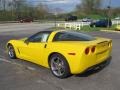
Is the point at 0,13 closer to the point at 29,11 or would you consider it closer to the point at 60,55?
the point at 29,11

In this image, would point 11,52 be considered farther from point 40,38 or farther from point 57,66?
point 57,66

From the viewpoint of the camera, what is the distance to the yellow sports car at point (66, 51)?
22.6 ft

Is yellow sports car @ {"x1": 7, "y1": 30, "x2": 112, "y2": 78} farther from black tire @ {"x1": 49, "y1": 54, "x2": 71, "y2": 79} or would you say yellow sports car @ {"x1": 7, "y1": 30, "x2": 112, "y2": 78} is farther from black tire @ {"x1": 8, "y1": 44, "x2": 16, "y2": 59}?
black tire @ {"x1": 8, "y1": 44, "x2": 16, "y2": 59}

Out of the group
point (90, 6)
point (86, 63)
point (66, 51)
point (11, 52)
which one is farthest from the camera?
point (90, 6)

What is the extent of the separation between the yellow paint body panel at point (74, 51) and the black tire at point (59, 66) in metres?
0.13

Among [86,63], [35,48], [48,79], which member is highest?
[35,48]

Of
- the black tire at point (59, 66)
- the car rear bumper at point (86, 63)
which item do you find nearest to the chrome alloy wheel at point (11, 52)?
Result: the black tire at point (59, 66)

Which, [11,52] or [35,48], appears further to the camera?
[11,52]

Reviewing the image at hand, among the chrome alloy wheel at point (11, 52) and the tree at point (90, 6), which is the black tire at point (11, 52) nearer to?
the chrome alloy wheel at point (11, 52)

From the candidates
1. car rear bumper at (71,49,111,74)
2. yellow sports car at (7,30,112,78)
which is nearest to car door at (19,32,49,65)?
yellow sports car at (7,30,112,78)

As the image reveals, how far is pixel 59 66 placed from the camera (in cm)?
739

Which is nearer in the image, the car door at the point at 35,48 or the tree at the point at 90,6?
the car door at the point at 35,48

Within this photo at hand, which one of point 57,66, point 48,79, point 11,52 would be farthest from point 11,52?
point 48,79

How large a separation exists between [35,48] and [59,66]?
1.23 metres
